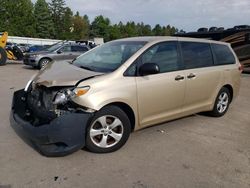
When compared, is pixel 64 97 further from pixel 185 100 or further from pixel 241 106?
pixel 241 106

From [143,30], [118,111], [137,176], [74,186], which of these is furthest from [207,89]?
[143,30]

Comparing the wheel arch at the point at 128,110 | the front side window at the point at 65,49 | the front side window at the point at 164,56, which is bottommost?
the wheel arch at the point at 128,110

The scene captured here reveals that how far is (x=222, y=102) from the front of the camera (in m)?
6.24

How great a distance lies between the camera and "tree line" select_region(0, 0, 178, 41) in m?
66.8

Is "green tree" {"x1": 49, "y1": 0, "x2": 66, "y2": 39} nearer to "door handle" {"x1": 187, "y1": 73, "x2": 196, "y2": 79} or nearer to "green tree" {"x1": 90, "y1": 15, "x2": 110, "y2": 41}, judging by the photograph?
"green tree" {"x1": 90, "y1": 15, "x2": 110, "y2": 41}

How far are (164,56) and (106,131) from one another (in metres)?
1.65

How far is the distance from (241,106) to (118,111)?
4.43 metres

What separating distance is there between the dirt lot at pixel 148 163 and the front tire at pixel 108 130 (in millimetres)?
127

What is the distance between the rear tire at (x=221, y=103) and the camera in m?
6.07

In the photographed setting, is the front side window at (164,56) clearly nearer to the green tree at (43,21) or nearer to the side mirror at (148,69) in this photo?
the side mirror at (148,69)

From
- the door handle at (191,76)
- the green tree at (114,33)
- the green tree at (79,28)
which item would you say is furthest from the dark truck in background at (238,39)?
the green tree at (114,33)

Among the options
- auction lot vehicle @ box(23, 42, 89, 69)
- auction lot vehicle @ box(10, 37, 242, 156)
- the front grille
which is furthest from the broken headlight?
auction lot vehicle @ box(23, 42, 89, 69)

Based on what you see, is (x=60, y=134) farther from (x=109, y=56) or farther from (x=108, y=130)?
(x=109, y=56)

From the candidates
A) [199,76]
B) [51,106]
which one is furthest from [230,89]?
[51,106]
